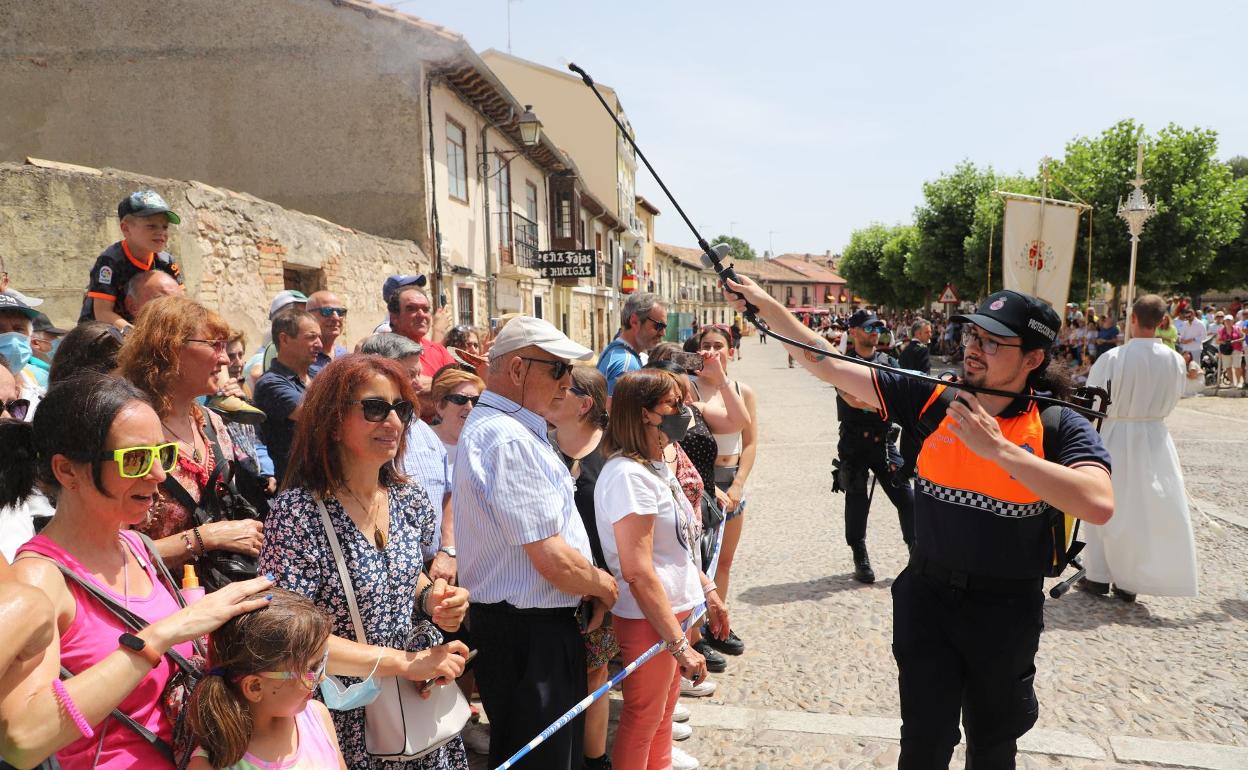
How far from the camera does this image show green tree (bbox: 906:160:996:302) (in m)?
32.6

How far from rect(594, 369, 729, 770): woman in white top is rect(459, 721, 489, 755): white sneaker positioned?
96 centimetres

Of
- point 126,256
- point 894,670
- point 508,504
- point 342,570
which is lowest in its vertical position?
point 894,670

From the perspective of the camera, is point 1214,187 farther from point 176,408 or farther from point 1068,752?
point 176,408

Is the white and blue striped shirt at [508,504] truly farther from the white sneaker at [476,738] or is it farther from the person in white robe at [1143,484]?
the person in white robe at [1143,484]

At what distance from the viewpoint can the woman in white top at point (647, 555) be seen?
2.62 meters

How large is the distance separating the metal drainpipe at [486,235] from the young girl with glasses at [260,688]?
1632cm

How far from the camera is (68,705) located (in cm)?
137

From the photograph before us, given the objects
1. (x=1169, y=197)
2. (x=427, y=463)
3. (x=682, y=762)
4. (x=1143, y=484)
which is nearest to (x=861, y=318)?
(x=1143, y=484)

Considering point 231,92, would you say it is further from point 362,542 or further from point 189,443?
point 362,542

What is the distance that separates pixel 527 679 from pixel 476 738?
1494 millimetres

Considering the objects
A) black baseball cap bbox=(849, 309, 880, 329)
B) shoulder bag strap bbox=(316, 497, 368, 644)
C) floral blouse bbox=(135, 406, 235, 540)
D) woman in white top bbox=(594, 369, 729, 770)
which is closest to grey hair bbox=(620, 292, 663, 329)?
black baseball cap bbox=(849, 309, 880, 329)

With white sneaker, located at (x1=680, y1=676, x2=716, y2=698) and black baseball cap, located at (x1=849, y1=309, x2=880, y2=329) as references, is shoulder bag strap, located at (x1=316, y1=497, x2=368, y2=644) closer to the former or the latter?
white sneaker, located at (x1=680, y1=676, x2=716, y2=698)

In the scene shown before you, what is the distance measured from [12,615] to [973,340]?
8.43 ft

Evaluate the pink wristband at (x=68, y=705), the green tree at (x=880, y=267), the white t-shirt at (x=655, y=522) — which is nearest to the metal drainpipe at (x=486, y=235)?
the white t-shirt at (x=655, y=522)
